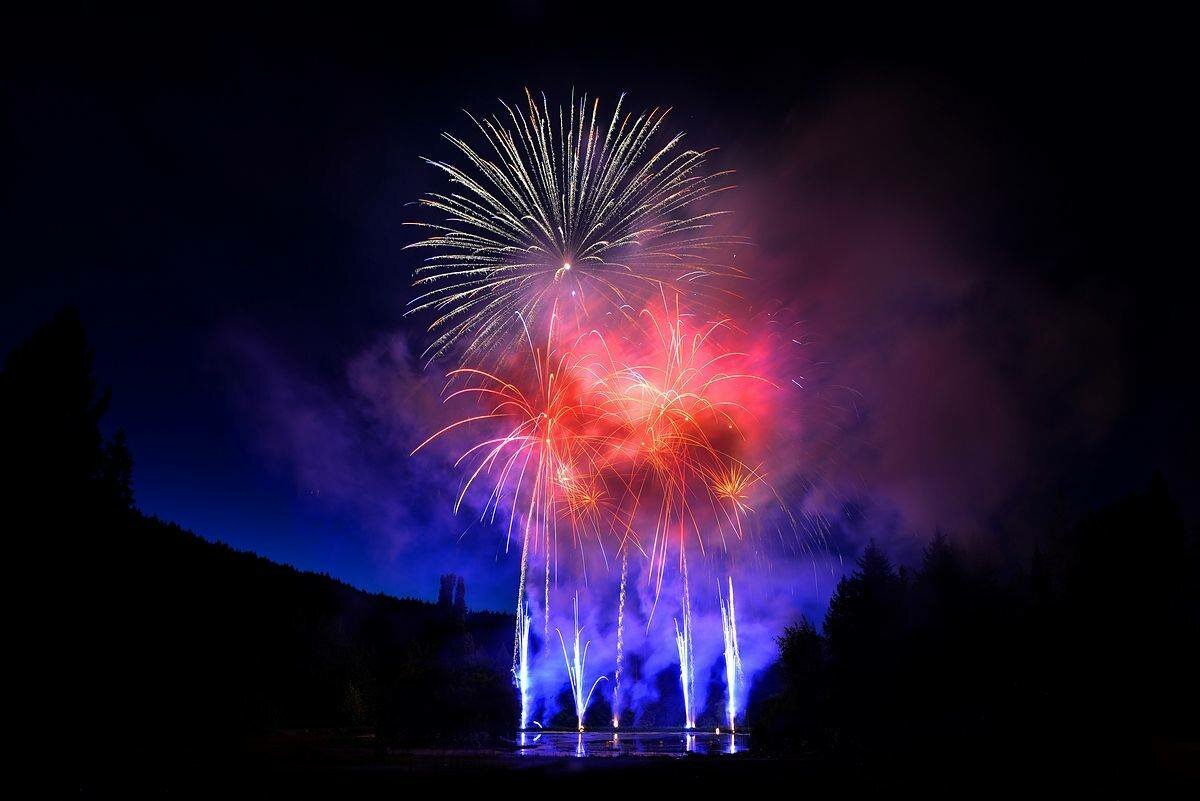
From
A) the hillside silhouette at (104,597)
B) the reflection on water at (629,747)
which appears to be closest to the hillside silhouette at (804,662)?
the hillside silhouette at (104,597)

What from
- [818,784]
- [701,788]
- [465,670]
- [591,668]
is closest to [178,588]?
[701,788]

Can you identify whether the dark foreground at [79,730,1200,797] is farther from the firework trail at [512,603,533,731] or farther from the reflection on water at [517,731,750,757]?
the firework trail at [512,603,533,731]

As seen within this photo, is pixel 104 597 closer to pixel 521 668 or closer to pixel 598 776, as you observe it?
pixel 598 776

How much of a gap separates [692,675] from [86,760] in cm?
7191

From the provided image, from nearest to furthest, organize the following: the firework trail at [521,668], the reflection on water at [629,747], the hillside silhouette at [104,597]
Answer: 1. the hillside silhouette at [104,597]
2. the reflection on water at [629,747]
3. the firework trail at [521,668]

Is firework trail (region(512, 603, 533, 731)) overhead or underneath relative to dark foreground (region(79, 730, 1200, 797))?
overhead

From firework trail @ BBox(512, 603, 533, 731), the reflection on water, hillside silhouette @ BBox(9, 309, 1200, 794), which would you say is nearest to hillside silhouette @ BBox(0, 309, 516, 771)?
hillside silhouette @ BBox(9, 309, 1200, 794)

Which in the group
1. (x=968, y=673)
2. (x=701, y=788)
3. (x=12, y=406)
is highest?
(x=12, y=406)

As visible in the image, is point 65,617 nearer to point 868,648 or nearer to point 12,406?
point 12,406

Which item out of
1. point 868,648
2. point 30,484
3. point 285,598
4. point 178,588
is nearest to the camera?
point 30,484

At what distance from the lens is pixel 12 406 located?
22016 millimetres

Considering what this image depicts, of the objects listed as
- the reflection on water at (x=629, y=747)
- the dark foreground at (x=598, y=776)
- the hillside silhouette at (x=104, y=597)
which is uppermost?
the hillside silhouette at (x=104, y=597)

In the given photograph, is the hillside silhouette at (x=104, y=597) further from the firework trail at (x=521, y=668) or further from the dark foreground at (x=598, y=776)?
the firework trail at (x=521, y=668)

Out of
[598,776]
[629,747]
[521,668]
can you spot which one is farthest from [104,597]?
[521,668]
